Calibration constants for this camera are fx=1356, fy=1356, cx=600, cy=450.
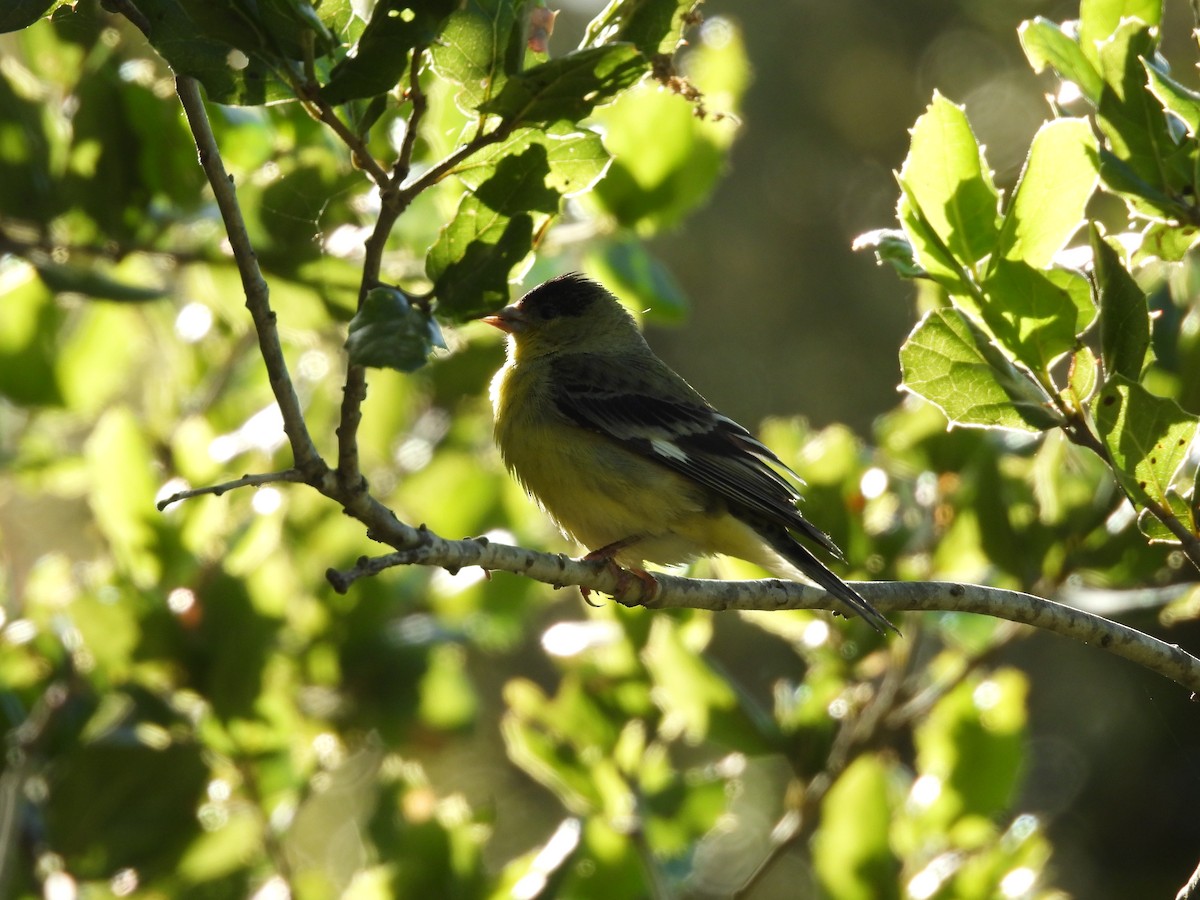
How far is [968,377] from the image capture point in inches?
92.0

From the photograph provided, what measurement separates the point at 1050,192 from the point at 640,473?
1.98 meters

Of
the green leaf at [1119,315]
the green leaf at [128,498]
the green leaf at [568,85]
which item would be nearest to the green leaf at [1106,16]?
the green leaf at [1119,315]

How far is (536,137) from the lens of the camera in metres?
2.21

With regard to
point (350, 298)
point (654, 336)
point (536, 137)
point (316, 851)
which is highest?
point (536, 137)

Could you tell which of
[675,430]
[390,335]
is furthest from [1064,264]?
[675,430]

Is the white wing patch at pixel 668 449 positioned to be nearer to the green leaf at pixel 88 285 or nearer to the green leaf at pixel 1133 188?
the green leaf at pixel 88 285

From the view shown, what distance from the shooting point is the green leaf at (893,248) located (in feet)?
7.93

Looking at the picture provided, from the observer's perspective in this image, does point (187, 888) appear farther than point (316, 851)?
No

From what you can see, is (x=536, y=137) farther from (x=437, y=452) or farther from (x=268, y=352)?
(x=437, y=452)

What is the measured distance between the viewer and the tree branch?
7.29 ft

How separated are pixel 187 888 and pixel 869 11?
9558 millimetres

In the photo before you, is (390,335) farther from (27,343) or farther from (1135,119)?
(27,343)

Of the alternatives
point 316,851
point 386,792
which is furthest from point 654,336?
point 386,792

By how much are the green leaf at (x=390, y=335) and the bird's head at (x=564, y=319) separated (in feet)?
8.43
